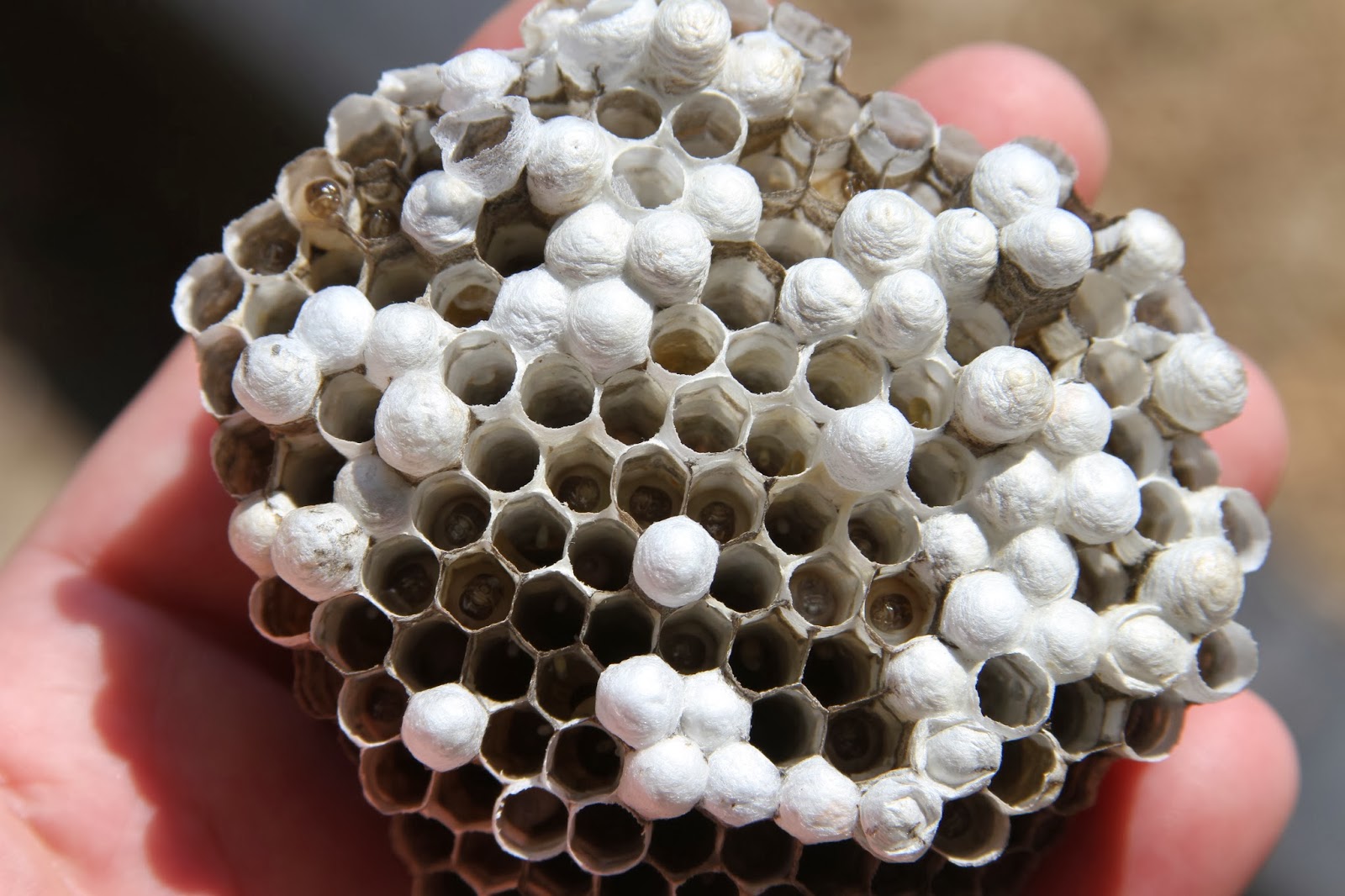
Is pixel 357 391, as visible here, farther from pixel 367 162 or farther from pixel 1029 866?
pixel 1029 866

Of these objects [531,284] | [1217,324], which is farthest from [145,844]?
[1217,324]

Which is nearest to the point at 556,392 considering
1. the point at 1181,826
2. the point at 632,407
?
the point at 632,407

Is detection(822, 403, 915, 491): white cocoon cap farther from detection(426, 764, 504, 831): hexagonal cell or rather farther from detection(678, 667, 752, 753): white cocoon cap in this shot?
detection(426, 764, 504, 831): hexagonal cell

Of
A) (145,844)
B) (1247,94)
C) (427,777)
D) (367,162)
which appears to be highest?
(1247,94)

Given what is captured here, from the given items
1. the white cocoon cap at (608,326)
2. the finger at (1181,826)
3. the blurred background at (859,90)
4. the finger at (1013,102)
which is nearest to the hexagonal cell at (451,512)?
the white cocoon cap at (608,326)

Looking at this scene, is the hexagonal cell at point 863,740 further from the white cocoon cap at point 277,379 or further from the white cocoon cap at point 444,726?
the white cocoon cap at point 277,379

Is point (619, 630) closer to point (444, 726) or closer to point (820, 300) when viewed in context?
point (444, 726)

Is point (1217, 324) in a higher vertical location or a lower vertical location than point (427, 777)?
→ higher
